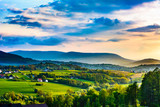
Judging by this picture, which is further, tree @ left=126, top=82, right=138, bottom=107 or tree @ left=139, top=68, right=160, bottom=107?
tree @ left=126, top=82, right=138, bottom=107

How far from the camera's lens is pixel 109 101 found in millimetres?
52094

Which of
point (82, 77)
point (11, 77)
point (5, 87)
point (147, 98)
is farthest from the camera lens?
point (82, 77)

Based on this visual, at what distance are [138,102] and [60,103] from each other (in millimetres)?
21439

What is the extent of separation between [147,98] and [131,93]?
3.90 metres

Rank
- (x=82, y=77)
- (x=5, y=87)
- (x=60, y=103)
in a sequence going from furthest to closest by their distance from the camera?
(x=82, y=77) → (x=5, y=87) → (x=60, y=103)

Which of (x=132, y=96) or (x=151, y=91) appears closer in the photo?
(x=151, y=91)

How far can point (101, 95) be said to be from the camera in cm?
5584

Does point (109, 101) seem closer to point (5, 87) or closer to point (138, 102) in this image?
point (138, 102)

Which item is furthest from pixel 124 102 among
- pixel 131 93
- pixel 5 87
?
pixel 5 87

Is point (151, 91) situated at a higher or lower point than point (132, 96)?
higher

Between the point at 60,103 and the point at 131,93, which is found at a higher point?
the point at 131,93

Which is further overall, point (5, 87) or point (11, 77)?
point (11, 77)

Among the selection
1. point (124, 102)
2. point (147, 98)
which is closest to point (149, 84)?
point (147, 98)

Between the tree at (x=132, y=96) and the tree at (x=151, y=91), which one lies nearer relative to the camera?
the tree at (x=151, y=91)
